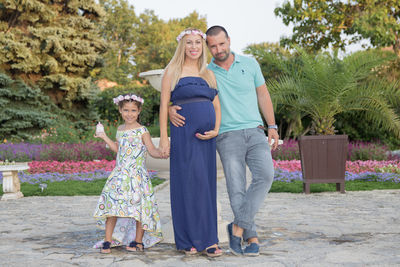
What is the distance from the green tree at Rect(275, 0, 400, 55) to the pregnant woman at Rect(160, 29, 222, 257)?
42.7ft

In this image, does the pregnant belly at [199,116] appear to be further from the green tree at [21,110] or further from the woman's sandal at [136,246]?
the green tree at [21,110]

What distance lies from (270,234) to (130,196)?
1.60 m

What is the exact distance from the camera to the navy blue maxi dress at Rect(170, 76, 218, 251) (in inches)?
151

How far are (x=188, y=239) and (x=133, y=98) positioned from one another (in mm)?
1386

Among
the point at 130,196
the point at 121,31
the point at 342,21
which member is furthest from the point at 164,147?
the point at 121,31

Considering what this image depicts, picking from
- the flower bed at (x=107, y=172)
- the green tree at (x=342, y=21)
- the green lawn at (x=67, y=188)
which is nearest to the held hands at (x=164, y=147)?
the green lawn at (x=67, y=188)

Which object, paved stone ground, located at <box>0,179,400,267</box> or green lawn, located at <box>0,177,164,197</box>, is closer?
paved stone ground, located at <box>0,179,400,267</box>

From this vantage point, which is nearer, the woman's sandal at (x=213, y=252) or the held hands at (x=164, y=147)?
the woman's sandal at (x=213, y=252)

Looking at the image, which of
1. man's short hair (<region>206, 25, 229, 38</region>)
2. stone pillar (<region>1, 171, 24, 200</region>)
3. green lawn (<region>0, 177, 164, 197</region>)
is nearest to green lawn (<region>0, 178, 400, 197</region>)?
green lawn (<region>0, 177, 164, 197</region>)

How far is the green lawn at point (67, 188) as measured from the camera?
830cm

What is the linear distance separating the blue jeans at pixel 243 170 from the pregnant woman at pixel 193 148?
0.49ft

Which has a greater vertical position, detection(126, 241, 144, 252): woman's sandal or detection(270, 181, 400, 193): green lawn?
detection(126, 241, 144, 252): woman's sandal

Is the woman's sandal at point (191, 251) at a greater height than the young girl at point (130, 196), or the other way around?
the young girl at point (130, 196)

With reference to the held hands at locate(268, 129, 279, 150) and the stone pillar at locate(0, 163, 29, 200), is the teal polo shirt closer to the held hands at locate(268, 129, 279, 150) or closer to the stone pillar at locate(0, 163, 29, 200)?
the held hands at locate(268, 129, 279, 150)
